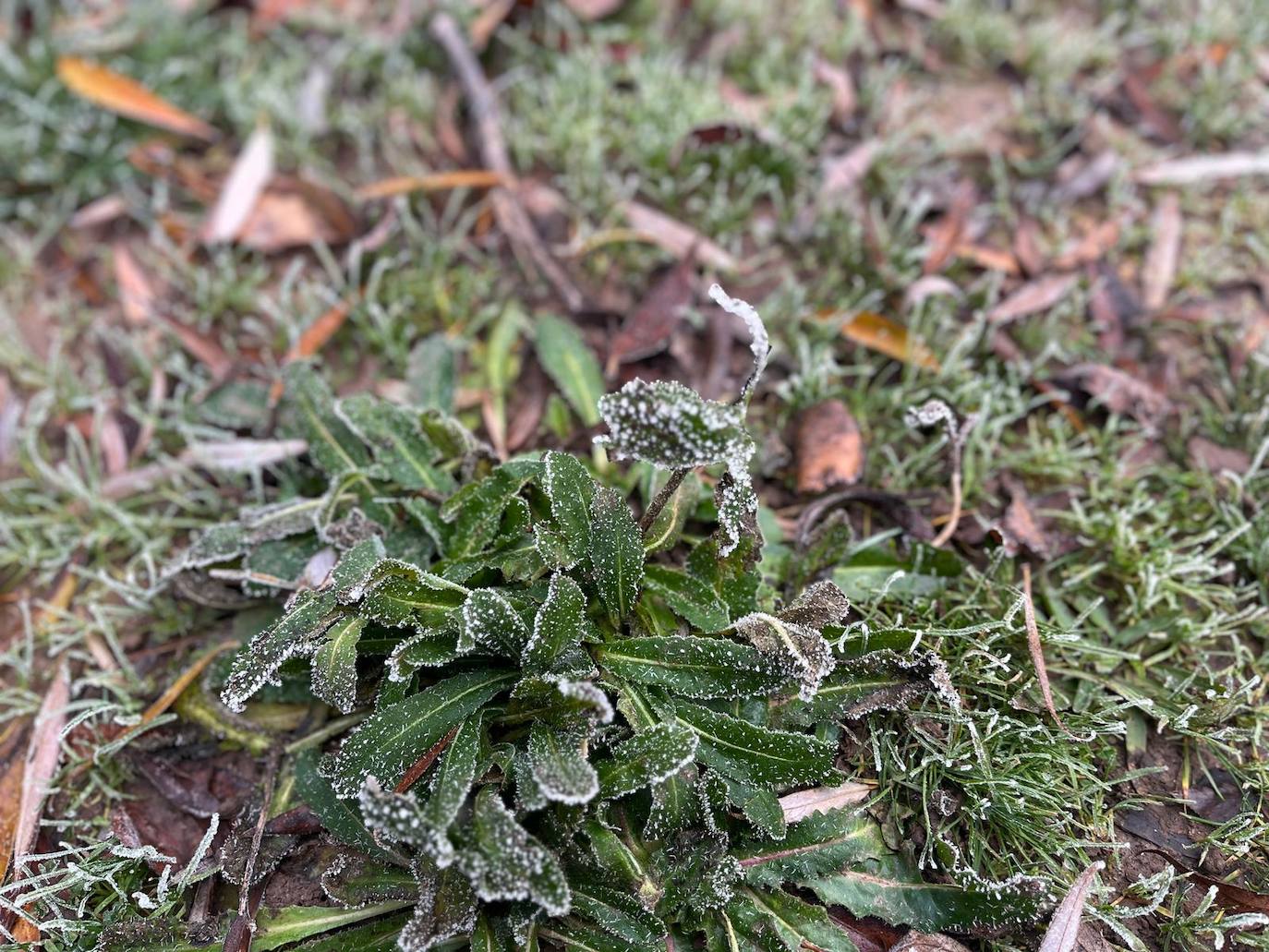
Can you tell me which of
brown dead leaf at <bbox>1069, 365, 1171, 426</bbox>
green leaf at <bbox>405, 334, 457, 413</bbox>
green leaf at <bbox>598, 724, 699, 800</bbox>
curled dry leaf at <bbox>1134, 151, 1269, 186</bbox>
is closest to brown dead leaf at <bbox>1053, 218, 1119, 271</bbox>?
curled dry leaf at <bbox>1134, 151, 1269, 186</bbox>

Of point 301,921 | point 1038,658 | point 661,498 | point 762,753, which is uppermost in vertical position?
point 661,498

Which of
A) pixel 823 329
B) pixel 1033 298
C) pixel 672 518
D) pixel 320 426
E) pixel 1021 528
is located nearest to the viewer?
pixel 672 518

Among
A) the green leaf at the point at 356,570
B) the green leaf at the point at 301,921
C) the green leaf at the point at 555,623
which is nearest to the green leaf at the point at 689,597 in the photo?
the green leaf at the point at 555,623

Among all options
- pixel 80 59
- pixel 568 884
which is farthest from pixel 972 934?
pixel 80 59

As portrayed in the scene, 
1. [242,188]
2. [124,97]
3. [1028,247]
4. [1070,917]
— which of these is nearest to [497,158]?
[242,188]

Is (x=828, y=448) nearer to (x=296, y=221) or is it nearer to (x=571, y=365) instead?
(x=571, y=365)

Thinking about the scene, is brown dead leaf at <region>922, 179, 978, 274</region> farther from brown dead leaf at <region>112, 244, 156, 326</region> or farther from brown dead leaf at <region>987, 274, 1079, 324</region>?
brown dead leaf at <region>112, 244, 156, 326</region>
